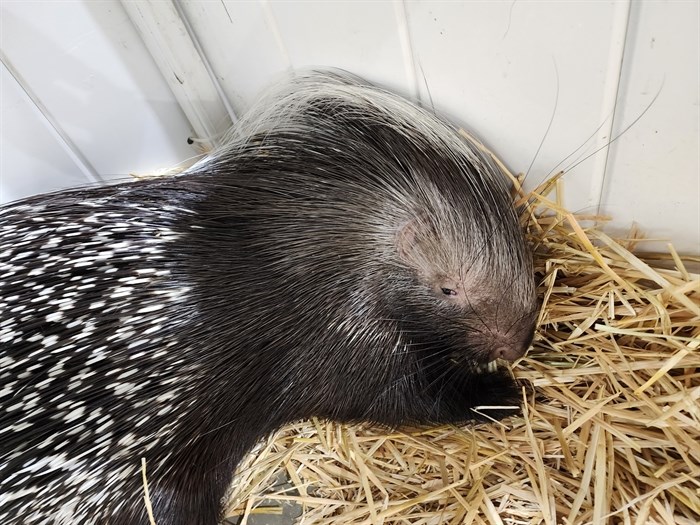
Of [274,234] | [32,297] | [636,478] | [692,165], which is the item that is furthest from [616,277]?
[32,297]

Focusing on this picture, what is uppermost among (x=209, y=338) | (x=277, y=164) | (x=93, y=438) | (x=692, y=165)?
(x=277, y=164)

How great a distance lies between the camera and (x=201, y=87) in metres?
1.55

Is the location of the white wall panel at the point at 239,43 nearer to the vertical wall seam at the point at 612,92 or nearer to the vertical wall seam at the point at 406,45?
the vertical wall seam at the point at 406,45

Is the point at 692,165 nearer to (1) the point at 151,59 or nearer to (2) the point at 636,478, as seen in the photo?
(2) the point at 636,478

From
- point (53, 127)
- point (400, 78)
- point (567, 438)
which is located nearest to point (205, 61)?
point (53, 127)

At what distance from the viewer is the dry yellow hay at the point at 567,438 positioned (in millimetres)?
1000

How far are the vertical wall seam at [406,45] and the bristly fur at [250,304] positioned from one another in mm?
55

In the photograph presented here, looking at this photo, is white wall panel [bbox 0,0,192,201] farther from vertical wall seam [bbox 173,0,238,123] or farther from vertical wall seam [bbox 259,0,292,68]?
vertical wall seam [bbox 259,0,292,68]

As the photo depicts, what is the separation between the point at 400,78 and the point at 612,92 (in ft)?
Answer: 1.39

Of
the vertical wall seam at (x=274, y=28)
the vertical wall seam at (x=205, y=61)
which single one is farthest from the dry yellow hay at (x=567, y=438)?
the vertical wall seam at (x=205, y=61)

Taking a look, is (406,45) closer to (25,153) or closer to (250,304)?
(250,304)

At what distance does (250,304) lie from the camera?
1.11 meters

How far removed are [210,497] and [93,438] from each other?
0.35 meters

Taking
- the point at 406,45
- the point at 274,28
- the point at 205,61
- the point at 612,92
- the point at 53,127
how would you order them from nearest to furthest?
the point at 612,92 → the point at 406,45 → the point at 274,28 → the point at 205,61 → the point at 53,127
